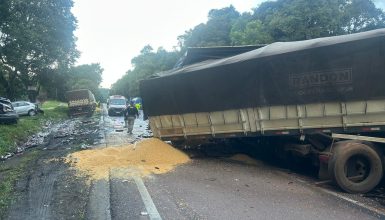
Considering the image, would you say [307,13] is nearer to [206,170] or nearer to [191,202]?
[206,170]

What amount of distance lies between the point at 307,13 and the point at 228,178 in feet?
117

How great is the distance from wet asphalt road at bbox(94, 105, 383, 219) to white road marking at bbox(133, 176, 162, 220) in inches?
0.6

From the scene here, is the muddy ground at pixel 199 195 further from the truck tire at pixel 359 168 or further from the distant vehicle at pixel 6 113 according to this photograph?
the distant vehicle at pixel 6 113

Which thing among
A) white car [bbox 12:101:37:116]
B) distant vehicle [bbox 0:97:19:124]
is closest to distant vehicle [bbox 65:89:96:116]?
white car [bbox 12:101:37:116]

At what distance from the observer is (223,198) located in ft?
22.7

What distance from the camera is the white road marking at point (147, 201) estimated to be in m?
5.88

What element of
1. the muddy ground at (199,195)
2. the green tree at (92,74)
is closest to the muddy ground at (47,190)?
the muddy ground at (199,195)

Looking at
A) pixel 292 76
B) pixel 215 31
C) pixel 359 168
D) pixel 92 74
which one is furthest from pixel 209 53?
pixel 92 74

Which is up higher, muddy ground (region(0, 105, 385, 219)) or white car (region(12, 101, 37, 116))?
white car (region(12, 101, 37, 116))

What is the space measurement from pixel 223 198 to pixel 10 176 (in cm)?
546

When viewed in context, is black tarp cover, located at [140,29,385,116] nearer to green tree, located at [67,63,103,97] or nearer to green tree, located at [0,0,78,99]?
green tree, located at [0,0,78,99]

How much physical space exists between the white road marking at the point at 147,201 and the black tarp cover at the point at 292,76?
127 inches

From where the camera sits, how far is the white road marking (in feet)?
19.3

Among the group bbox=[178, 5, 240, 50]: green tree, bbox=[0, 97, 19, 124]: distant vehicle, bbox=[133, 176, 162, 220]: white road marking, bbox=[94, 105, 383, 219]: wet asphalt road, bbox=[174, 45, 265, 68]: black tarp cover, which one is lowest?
bbox=[94, 105, 383, 219]: wet asphalt road
